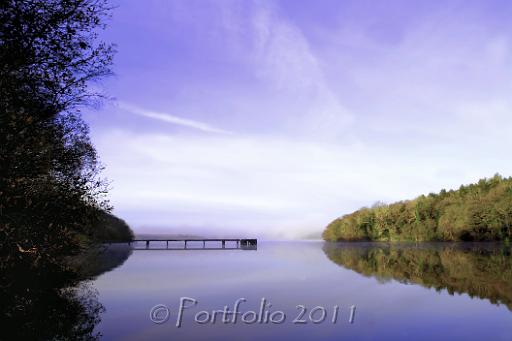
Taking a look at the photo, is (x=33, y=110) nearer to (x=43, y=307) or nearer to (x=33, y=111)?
(x=33, y=111)

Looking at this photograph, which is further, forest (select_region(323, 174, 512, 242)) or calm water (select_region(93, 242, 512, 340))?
forest (select_region(323, 174, 512, 242))

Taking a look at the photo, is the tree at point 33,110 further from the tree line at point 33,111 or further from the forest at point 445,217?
the forest at point 445,217

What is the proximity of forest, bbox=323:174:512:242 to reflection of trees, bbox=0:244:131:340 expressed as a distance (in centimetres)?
9865

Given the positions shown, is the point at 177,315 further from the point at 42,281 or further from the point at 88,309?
the point at 42,281

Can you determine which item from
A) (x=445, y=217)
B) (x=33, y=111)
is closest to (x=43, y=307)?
(x=33, y=111)

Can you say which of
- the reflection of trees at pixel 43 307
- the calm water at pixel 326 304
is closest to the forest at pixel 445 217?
the calm water at pixel 326 304

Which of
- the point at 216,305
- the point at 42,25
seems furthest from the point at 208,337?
the point at 42,25

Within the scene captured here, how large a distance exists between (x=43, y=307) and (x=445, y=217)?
365 ft

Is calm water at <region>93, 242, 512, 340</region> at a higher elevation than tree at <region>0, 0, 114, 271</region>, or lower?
lower

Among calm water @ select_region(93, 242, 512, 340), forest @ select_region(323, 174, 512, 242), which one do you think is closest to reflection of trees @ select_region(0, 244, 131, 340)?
calm water @ select_region(93, 242, 512, 340)

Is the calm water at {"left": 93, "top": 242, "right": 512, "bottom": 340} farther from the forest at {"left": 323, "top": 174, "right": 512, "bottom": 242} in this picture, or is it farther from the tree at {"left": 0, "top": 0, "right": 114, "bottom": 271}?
the forest at {"left": 323, "top": 174, "right": 512, "bottom": 242}

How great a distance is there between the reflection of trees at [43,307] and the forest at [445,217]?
324 ft

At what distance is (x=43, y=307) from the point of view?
18.7 m

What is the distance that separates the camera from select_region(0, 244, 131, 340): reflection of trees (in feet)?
46.8
